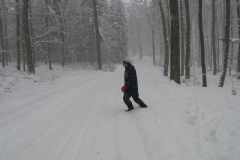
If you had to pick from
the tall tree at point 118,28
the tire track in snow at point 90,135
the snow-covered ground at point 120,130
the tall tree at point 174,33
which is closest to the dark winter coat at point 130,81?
the snow-covered ground at point 120,130

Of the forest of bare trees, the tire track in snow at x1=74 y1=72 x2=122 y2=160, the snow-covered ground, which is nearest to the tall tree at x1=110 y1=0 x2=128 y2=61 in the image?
the forest of bare trees

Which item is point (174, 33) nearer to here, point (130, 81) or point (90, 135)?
point (130, 81)

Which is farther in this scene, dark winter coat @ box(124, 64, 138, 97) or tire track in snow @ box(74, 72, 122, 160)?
dark winter coat @ box(124, 64, 138, 97)

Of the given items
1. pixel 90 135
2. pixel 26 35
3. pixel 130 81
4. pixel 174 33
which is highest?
pixel 26 35

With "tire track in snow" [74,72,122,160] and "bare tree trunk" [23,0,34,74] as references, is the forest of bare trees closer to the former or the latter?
"bare tree trunk" [23,0,34,74]

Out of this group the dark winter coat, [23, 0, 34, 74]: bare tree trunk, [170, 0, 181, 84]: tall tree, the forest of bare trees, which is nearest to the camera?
the dark winter coat

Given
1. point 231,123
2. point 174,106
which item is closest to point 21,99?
point 174,106

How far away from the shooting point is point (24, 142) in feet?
16.3

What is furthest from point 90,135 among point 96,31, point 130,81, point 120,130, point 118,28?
point 118,28

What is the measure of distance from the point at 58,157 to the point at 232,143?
12.2 feet

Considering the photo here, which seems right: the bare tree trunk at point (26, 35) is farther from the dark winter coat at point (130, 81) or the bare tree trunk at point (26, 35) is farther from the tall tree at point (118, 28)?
the tall tree at point (118, 28)

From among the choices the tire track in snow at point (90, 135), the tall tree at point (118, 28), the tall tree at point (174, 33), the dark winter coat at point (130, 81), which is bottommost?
the tire track in snow at point (90, 135)

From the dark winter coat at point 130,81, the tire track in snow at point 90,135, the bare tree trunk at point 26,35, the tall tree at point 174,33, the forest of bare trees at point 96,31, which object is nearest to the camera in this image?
the tire track in snow at point 90,135

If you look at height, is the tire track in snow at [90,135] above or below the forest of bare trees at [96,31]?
below
